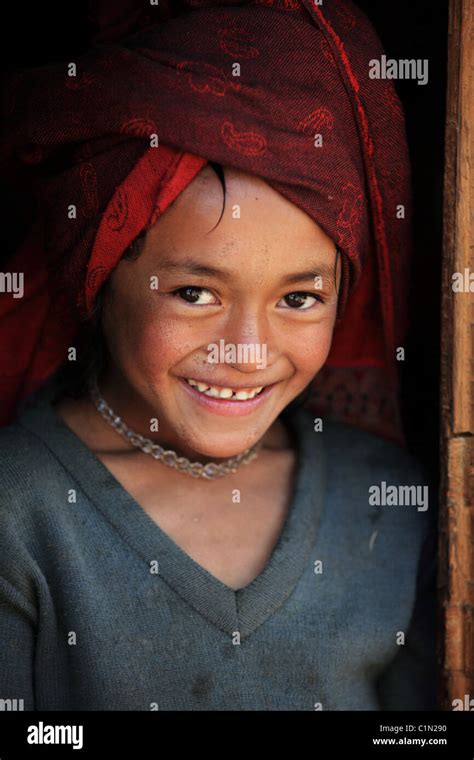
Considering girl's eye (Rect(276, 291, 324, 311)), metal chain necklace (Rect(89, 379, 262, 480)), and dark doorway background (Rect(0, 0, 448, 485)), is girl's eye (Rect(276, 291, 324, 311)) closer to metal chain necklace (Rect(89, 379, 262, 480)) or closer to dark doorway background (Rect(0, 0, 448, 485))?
metal chain necklace (Rect(89, 379, 262, 480))

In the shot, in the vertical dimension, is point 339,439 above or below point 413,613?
above

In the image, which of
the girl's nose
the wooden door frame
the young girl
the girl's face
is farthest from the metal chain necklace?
the wooden door frame

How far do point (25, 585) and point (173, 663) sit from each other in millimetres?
264

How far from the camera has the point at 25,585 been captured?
1354 millimetres

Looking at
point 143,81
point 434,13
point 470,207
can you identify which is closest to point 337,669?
point 470,207

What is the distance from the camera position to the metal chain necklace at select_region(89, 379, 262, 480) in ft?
5.05

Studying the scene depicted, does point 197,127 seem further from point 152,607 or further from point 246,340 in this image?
point 152,607

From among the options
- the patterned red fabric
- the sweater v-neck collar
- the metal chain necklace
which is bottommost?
the sweater v-neck collar

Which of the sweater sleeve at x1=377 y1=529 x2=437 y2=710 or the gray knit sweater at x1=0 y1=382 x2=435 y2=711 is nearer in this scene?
the gray knit sweater at x1=0 y1=382 x2=435 y2=711

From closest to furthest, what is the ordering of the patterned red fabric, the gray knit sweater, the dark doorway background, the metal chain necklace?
1. the patterned red fabric
2. the gray knit sweater
3. the metal chain necklace
4. the dark doorway background

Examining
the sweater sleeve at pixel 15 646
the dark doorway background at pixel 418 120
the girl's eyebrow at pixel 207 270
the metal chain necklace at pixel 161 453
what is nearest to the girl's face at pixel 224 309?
the girl's eyebrow at pixel 207 270

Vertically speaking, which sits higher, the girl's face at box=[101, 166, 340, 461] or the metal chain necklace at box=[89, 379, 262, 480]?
the girl's face at box=[101, 166, 340, 461]

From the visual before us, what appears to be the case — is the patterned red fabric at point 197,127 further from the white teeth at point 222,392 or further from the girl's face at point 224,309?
the white teeth at point 222,392

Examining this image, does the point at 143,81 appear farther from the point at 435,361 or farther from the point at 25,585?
the point at 435,361
